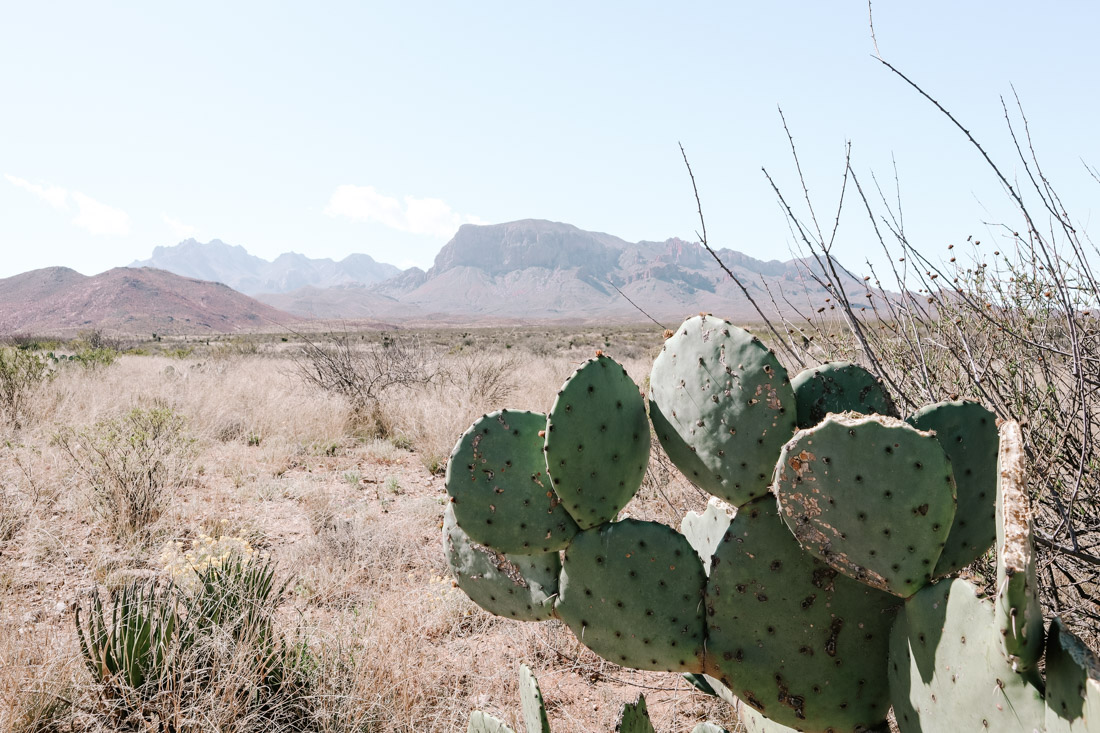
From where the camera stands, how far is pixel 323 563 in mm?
4047

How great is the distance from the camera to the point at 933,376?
2.92 m

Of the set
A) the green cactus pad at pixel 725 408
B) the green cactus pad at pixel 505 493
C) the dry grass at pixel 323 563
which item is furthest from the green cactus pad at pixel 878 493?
the dry grass at pixel 323 563

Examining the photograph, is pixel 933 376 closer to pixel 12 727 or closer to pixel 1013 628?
pixel 1013 628

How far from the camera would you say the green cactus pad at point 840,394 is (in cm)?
159

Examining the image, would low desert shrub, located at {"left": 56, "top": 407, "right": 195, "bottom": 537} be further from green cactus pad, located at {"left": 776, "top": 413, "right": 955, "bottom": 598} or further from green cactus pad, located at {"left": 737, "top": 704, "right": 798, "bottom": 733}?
green cactus pad, located at {"left": 776, "top": 413, "right": 955, "bottom": 598}

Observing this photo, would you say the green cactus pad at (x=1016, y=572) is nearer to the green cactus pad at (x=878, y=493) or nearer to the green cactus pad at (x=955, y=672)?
the green cactus pad at (x=955, y=672)

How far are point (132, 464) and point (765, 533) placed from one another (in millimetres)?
5132

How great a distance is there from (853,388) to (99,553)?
4309 millimetres

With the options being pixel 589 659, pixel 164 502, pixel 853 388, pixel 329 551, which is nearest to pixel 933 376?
pixel 853 388

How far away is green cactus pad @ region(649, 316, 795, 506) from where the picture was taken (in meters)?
1.49

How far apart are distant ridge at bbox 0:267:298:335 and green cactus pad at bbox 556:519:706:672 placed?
329 feet

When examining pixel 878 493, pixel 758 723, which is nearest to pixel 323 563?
pixel 758 723

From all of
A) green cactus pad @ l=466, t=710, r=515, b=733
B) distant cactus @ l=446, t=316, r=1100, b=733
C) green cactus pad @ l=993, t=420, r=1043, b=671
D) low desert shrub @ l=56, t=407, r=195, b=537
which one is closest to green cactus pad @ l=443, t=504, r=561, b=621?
distant cactus @ l=446, t=316, r=1100, b=733

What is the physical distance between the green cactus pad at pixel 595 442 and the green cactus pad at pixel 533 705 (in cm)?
47
